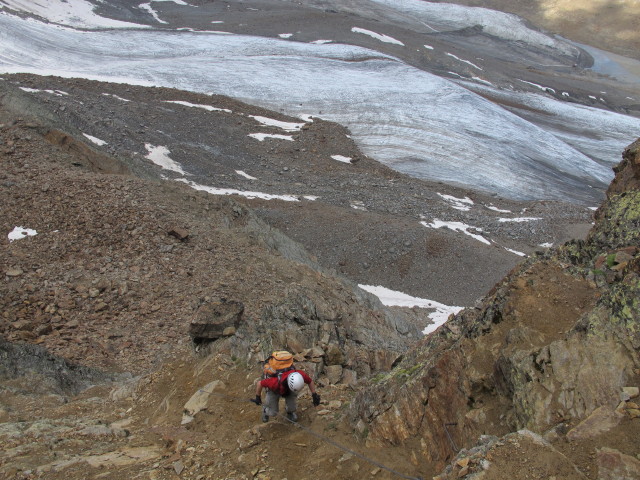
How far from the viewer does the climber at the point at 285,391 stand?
7.36 meters

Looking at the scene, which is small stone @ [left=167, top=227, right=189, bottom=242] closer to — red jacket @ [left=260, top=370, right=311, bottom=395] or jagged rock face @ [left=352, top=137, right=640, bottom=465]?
red jacket @ [left=260, top=370, right=311, bottom=395]

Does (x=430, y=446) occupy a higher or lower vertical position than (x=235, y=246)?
higher

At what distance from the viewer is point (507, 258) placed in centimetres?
2758

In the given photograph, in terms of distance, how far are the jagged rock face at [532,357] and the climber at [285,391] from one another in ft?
2.67

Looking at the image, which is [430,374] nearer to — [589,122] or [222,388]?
[222,388]

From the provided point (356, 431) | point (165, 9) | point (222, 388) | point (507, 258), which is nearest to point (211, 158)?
point (507, 258)

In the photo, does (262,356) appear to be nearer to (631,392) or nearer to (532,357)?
(532,357)

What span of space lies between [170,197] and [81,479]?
12.7m

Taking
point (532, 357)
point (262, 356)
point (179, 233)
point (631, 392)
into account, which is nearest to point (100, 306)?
point (179, 233)

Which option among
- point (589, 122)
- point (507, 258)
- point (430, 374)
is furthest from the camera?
point (589, 122)

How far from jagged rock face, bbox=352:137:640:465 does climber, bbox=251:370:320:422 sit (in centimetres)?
81

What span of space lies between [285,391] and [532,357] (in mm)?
3221

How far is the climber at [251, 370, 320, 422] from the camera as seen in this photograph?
736 centimetres

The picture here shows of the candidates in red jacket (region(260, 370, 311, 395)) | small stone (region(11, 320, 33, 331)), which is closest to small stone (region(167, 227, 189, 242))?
small stone (region(11, 320, 33, 331))
